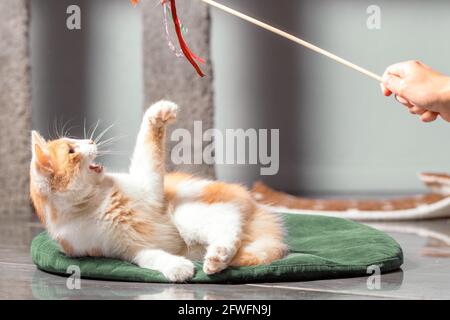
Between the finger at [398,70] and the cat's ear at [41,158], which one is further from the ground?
the finger at [398,70]

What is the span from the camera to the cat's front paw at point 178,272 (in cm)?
185

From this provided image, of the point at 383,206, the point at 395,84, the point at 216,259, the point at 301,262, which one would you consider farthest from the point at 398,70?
the point at 383,206

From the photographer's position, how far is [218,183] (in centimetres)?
216

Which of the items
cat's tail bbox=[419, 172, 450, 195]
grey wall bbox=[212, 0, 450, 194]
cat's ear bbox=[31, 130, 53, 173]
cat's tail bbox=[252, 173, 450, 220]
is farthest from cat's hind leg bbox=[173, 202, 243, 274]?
grey wall bbox=[212, 0, 450, 194]

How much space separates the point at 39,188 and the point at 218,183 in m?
0.50

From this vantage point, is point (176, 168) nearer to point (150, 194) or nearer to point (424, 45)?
point (150, 194)

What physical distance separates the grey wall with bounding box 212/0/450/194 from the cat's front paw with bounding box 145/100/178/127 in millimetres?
2937

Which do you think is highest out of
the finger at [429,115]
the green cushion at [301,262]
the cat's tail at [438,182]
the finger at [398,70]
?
the finger at [398,70]

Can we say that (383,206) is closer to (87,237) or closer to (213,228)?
(213,228)

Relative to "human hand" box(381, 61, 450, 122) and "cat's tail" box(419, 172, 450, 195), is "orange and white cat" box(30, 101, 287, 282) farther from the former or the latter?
"cat's tail" box(419, 172, 450, 195)

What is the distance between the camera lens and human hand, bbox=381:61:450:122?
5.87ft

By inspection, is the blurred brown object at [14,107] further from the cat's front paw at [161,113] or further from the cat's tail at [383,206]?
the cat's front paw at [161,113]

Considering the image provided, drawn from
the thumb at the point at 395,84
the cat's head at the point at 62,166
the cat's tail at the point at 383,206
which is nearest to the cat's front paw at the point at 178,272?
the cat's head at the point at 62,166
